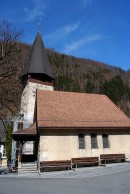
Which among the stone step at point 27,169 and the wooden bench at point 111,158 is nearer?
the stone step at point 27,169

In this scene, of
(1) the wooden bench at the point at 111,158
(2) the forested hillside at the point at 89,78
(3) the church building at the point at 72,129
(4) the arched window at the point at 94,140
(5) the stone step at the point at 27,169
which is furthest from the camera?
(2) the forested hillside at the point at 89,78

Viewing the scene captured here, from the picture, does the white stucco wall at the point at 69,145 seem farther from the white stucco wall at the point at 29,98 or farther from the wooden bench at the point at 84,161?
the white stucco wall at the point at 29,98

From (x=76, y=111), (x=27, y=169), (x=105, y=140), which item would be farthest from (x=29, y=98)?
(x=27, y=169)

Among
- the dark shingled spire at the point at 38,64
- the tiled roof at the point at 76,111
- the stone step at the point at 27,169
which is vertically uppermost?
the dark shingled spire at the point at 38,64

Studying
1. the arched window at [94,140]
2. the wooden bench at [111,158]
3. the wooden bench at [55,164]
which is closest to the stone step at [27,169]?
the wooden bench at [55,164]

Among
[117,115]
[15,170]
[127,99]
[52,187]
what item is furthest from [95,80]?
[52,187]

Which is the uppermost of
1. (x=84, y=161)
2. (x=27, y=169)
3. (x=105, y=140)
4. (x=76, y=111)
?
(x=76, y=111)

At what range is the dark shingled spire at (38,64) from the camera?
3184cm

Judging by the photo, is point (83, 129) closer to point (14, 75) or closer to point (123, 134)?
point (123, 134)

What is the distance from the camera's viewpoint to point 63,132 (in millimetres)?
20531

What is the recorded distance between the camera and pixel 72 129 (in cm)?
2077

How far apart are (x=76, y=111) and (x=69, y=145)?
411 cm

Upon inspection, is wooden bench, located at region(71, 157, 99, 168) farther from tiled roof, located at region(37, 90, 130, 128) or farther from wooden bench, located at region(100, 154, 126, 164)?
tiled roof, located at region(37, 90, 130, 128)

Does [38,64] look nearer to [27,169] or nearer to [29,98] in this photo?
[29,98]
